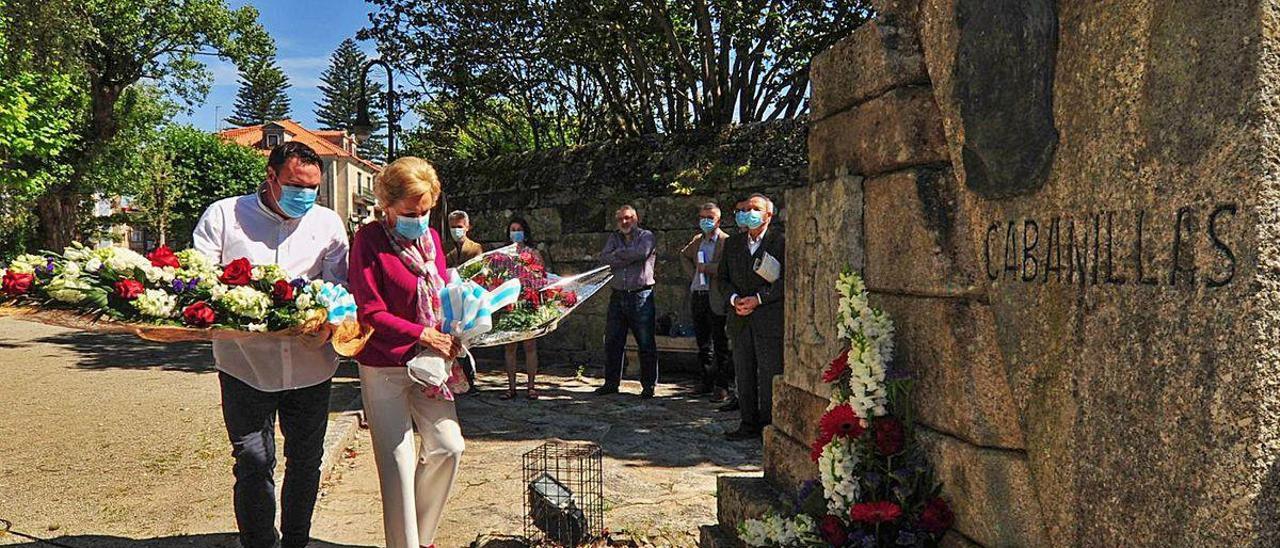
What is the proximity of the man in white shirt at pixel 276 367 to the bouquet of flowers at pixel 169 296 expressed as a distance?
19 cm

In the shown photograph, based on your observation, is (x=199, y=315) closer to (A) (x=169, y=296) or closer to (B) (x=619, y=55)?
(A) (x=169, y=296)

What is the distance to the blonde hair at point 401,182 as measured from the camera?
349 cm

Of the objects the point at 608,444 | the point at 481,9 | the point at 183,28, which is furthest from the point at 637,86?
the point at 183,28

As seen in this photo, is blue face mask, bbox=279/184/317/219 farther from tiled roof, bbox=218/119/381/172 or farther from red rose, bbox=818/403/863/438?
tiled roof, bbox=218/119/381/172

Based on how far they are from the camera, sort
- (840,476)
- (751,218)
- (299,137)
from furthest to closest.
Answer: (299,137) → (751,218) → (840,476)

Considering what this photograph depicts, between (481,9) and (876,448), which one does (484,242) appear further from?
(876,448)

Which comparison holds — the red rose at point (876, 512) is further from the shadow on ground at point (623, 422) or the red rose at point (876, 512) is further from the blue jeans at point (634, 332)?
the blue jeans at point (634, 332)

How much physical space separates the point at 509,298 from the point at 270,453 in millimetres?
1122

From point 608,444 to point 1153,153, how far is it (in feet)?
15.9

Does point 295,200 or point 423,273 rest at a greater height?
point 295,200

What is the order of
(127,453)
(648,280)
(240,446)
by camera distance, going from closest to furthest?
(240,446) → (127,453) → (648,280)

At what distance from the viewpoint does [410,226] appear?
11.5 ft

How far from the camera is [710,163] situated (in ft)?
30.5

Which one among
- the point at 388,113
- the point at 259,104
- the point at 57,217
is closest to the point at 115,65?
the point at 57,217
